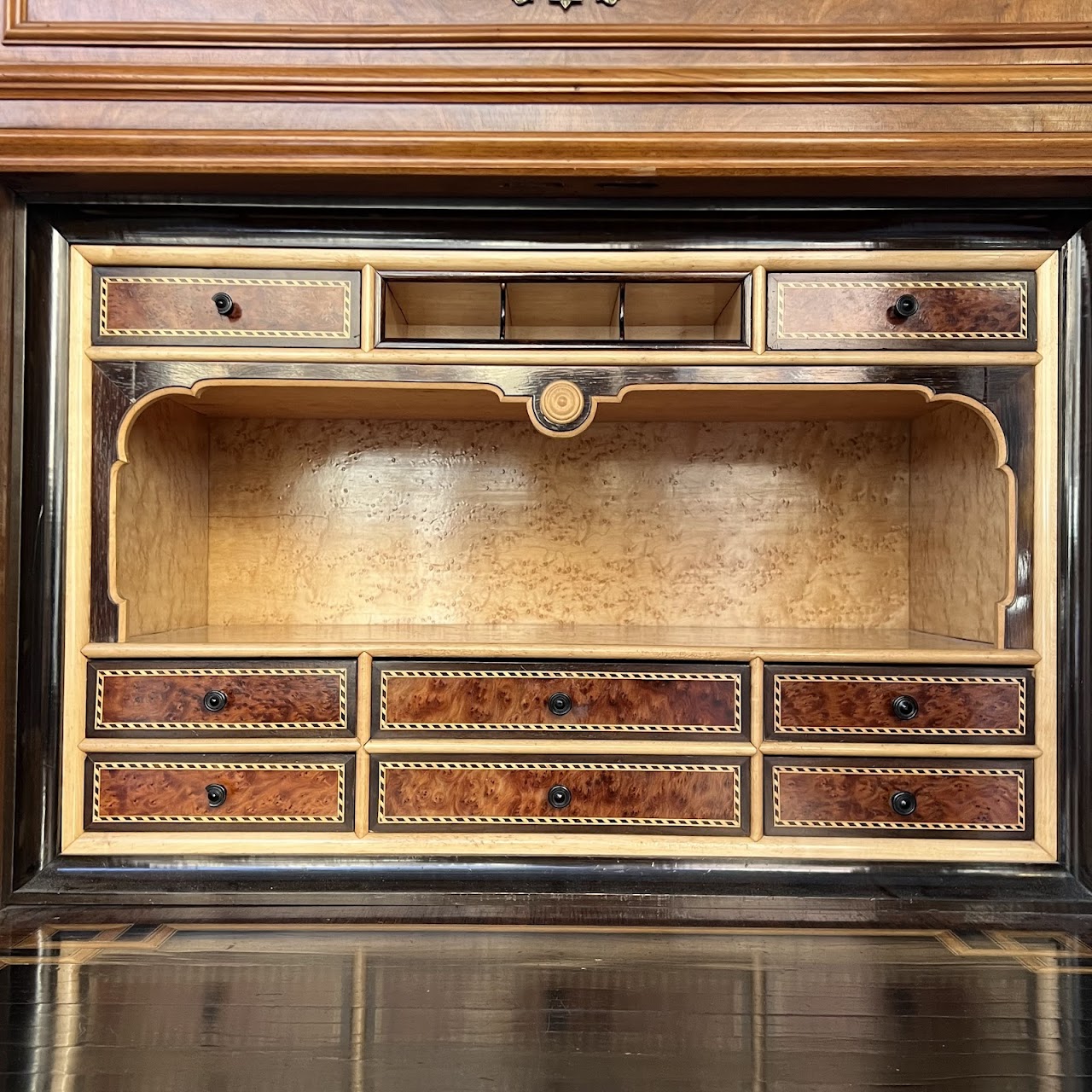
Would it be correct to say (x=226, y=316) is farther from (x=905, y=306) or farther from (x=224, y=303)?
(x=905, y=306)

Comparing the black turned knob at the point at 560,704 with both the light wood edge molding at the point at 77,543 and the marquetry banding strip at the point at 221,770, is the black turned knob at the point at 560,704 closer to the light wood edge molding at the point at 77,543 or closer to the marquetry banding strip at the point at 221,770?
the marquetry banding strip at the point at 221,770

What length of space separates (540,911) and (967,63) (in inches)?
73.8

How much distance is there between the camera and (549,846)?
1.77 m

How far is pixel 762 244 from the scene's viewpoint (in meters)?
1.78

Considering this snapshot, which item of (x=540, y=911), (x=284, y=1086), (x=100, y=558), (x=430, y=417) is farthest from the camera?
(x=430, y=417)

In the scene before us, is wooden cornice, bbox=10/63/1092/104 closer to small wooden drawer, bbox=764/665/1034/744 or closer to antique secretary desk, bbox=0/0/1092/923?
antique secretary desk, bbox=0/0/1092/923

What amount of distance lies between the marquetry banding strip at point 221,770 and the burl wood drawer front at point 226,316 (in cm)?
92

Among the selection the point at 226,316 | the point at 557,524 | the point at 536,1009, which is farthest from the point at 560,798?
the point at 226,316

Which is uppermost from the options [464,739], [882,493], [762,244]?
[762,244]

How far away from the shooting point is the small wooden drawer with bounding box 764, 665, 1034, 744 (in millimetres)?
1768

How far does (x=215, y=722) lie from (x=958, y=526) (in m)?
1.84

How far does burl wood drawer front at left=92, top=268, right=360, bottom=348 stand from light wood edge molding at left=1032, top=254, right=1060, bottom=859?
1.50 m

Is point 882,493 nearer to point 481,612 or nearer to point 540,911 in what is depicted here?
point 481,612

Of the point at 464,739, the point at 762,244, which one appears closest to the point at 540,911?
the point at 464,739
